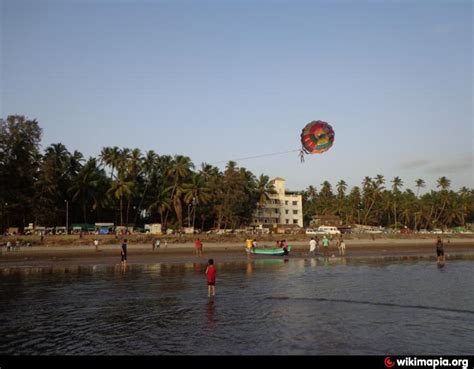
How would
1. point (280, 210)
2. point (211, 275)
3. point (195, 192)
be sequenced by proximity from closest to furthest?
1. point (211, 275)
2. point (195, 192)
3. point (280, 210)

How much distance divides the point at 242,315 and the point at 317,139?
15.4 meters

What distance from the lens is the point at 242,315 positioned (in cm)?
→ 1413

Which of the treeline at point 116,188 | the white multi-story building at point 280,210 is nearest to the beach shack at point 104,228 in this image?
the treeline at point 116,188

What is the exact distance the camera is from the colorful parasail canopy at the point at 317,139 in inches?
1056

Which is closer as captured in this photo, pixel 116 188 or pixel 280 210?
pixel 116 188

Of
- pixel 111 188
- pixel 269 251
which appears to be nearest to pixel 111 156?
pixel 111 188

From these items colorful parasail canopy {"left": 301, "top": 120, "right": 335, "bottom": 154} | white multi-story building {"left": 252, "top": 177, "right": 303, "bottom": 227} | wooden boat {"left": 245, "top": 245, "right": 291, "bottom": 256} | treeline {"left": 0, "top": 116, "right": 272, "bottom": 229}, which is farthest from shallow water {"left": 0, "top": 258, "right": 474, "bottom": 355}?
white multi-story building {"left": 252, "top": 177, "right": 303, "bottom": 227}

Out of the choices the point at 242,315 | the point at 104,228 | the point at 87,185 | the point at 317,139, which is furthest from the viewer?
the point at 87,185

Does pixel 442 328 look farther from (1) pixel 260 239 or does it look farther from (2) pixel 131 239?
(1) pixel 260 239

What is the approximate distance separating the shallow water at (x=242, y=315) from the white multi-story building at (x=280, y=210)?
94.1 m
